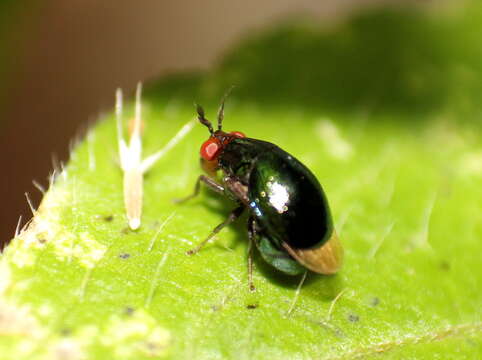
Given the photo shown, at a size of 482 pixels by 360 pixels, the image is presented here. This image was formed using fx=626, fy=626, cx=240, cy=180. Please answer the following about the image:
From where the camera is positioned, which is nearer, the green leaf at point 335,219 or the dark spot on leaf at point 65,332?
the dark spot on leaf at point 65,332

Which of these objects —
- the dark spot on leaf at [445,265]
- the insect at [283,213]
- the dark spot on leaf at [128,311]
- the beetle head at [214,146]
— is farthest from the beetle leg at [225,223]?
the dark spot on leaf at [445,265]

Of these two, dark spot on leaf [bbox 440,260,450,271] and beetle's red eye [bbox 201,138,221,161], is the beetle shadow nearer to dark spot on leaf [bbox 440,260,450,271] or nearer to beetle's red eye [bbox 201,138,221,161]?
beetle's red eye [bbox 201,138,221,161]

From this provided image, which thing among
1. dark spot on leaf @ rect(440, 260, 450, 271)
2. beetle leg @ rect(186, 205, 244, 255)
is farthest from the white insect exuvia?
dark spot on leaf @ rect(440, 260, 450, 271)

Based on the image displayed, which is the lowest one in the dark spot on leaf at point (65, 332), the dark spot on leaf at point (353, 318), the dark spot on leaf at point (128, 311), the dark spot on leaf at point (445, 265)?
the dark spot on leaf at point (445, 265)

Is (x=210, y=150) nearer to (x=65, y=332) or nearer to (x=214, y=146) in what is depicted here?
(x=214, y=146)

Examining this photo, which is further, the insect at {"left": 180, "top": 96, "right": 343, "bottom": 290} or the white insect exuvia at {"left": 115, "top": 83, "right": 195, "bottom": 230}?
the white insect exuvia at {"left": 115, "top": 83, "right": 195, "bottom": 230}

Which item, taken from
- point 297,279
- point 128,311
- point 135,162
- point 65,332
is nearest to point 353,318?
point 297,279

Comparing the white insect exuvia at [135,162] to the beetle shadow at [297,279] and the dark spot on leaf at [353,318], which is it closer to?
the beetle shadow at [297,279]
